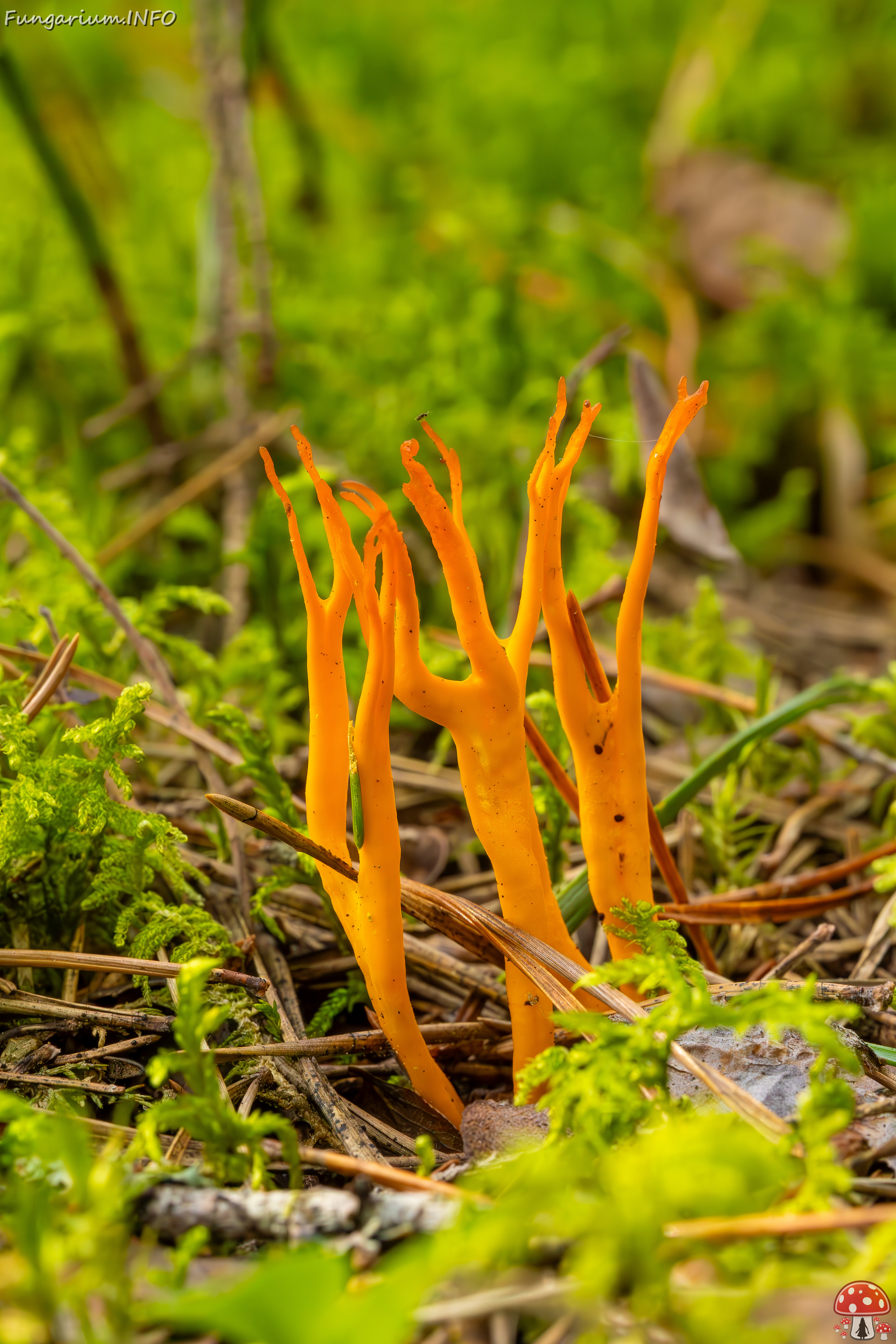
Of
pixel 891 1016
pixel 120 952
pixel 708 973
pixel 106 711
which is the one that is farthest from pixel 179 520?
pixel 891 1016

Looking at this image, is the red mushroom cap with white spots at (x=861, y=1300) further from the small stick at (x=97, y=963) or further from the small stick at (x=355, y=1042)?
the small stick at (x=97, y=963)

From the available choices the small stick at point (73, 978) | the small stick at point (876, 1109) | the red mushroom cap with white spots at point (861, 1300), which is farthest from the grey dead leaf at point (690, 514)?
the red mushroom cap with white spots at point (861, 1300)

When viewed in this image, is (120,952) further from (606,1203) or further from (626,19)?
(626,19)

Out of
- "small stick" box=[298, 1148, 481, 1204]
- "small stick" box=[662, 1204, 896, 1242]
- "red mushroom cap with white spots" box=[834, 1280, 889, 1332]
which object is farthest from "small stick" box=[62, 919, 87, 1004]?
"red mushroom cap with white spots" box=[834, 1280, 889, 1332]

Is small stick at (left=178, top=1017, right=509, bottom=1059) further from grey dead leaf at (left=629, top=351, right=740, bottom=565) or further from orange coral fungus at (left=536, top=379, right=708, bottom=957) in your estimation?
grey dead leaf at (left=629, top=351, right=740, bottom=565)

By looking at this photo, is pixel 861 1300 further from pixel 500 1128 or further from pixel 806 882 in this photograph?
pixel 806 882
